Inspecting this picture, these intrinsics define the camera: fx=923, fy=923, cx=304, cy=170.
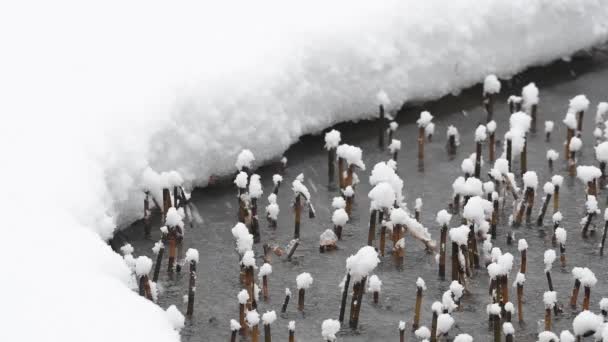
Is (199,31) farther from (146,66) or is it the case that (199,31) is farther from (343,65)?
(343,65)

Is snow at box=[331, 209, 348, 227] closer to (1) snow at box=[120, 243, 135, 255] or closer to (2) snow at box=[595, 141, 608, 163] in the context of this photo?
(1) snow at box=[120, 243, 135, 255]

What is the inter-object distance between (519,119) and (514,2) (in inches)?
53.4

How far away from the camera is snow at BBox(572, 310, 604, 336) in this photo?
3.68 m

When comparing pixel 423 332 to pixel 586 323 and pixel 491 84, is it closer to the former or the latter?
pixel 586 323

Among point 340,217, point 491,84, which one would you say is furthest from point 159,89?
point 491,84

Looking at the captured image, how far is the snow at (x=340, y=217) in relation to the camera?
184 inches

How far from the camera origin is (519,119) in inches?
215

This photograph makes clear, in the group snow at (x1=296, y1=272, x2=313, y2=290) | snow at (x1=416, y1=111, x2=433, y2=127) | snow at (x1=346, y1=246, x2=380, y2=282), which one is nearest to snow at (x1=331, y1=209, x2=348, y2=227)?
snow at (x1=296, y1=272, x2=313, y2=290)

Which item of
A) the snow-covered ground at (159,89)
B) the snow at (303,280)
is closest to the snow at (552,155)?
the snow-covered ground at (159,89)

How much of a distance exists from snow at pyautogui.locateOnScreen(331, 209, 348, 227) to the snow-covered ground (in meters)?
0.81

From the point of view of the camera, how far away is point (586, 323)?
368cm

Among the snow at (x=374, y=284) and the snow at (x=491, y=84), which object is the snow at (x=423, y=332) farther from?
the snow at (x=491, y=84)

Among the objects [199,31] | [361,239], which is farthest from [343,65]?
[361,239]

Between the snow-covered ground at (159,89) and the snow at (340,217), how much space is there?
81 cm
